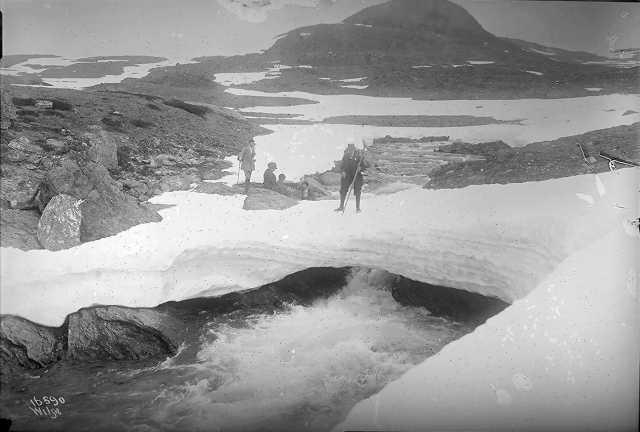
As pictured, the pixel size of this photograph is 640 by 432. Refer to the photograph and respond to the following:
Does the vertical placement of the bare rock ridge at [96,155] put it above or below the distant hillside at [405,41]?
below

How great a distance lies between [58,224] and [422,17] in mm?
2433

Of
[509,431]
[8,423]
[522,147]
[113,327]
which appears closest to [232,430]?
[113,327]

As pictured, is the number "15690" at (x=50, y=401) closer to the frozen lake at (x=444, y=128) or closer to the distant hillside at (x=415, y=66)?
the frozen lake at (x=444, y=128)

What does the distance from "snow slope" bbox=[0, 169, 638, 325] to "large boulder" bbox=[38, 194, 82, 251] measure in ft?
0.17

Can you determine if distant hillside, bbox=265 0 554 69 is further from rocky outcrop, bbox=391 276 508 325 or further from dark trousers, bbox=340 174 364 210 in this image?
rocky outcrop, bbox=391 276 508 325

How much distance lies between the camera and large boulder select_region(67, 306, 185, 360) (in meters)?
2.71

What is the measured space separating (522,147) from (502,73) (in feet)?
1.51

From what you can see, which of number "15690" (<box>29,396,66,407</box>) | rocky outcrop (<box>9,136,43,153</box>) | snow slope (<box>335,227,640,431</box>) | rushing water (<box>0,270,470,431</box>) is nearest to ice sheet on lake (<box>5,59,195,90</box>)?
rocky outcrop (<box>9,136,43,153</box>)

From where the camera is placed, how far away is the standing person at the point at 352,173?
2809mm

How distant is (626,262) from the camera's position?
280 centimetres

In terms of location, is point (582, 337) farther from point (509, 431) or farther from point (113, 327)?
point (113, 327)

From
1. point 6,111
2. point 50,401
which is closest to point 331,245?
point 50,401

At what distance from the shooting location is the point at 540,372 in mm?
2691

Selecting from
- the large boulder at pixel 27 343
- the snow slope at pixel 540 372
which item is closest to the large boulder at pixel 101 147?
the large boulder at pixel 27 343
